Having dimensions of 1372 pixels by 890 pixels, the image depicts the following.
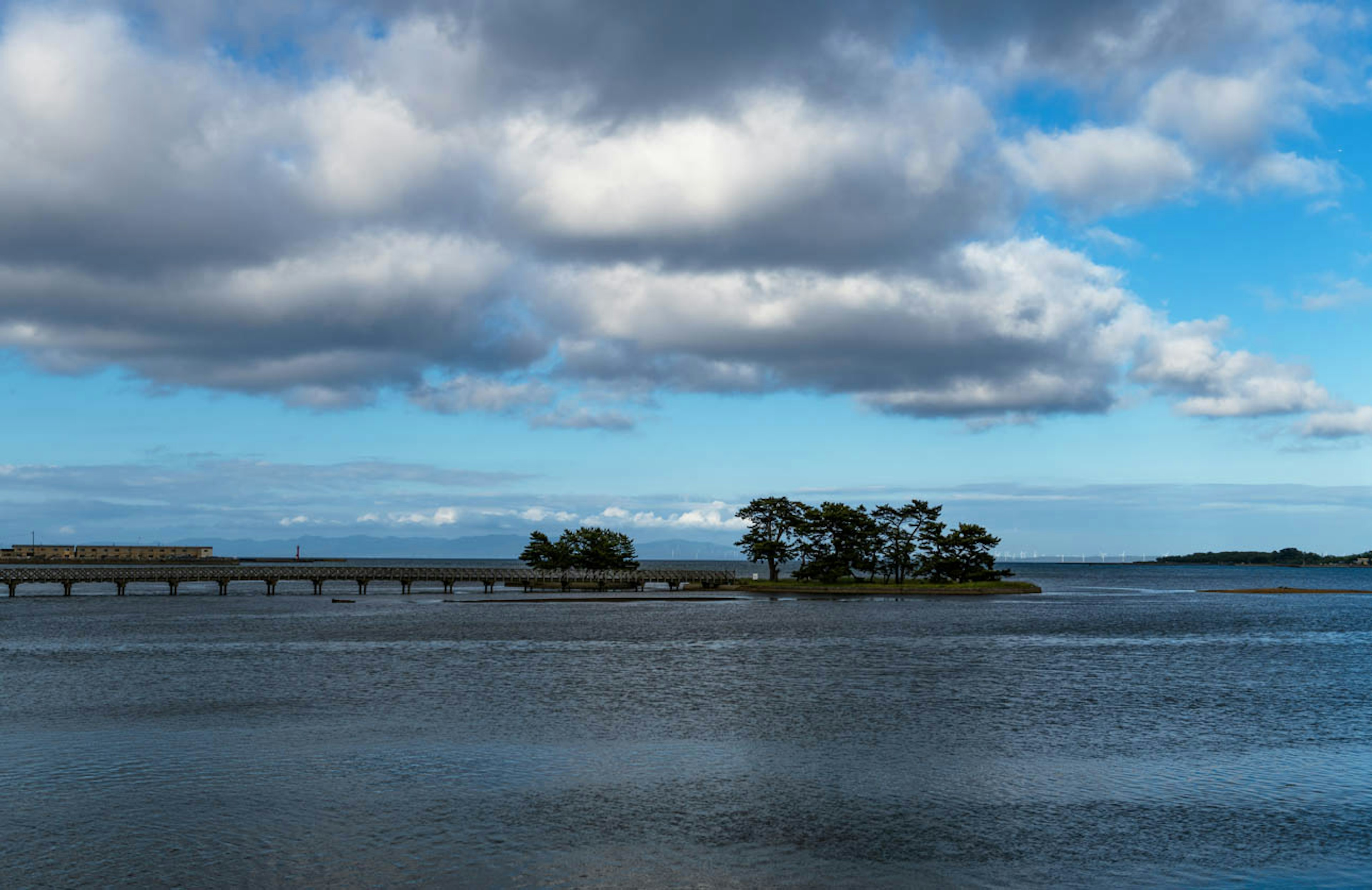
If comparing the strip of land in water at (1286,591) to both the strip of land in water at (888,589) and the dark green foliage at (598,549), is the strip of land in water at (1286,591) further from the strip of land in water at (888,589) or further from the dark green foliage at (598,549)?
the dark green foliage at (598,549)

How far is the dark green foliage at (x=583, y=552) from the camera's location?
183000 millimetres

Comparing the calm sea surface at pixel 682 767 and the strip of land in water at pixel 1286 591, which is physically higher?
the calm sea surface at pixel 682 767

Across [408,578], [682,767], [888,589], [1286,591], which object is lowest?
[1286,591]

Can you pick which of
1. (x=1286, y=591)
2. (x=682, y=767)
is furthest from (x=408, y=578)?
(x=1286, y=591)

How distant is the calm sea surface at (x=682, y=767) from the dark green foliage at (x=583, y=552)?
11204cm

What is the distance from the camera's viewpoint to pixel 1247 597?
167000 millimetres

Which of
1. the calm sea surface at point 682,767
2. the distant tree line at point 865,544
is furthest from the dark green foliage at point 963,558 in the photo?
the calm sea surface at point 682,767

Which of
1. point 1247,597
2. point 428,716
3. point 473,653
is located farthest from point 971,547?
point 428,716

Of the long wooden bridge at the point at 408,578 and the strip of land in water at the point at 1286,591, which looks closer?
the long wooden bridge at the point at 408,578

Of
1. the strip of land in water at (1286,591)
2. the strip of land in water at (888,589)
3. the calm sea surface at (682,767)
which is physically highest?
the calm sea surface at (682,767)

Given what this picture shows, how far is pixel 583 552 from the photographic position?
184m

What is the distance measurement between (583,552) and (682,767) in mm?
154531

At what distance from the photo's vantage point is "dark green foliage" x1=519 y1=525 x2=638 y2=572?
183m

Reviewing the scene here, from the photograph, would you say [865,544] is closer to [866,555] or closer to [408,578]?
[866,555]
